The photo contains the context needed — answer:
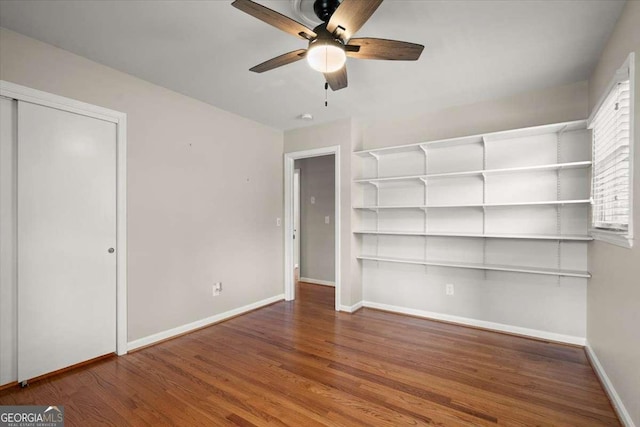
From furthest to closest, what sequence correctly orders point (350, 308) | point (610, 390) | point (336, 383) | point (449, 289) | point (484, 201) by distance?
point (350, 308) → point (449, 289) → point (484, 201) → point (336, 383) → point (610, 390)

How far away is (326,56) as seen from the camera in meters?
1.78

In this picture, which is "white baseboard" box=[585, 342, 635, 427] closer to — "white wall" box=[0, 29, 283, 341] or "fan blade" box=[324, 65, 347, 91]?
"fan blade" box=[324, 65, 347, 91]

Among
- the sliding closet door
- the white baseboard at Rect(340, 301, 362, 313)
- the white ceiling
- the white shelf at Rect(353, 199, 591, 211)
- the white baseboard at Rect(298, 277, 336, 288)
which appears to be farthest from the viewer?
the white baseboard at Rect(298, 277, 336, 288)

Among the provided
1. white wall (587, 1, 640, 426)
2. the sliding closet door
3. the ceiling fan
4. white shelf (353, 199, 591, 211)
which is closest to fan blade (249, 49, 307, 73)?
the ceiling fan

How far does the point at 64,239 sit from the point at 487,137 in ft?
13.0

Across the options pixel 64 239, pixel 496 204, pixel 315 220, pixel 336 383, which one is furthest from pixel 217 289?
pixel 496 204

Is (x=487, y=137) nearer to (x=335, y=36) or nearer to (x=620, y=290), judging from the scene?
(x=620, y=290)

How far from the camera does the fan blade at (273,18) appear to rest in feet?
4.84

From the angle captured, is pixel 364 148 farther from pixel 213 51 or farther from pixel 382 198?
pixel 213 51

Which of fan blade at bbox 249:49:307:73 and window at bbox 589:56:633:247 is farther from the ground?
fan blade at bbox 249:49:307:73

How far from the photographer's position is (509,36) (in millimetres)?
2135

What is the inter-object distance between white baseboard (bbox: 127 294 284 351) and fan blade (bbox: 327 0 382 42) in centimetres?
305

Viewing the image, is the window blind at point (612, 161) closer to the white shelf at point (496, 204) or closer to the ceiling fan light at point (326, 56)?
the white shelf at point (496, 204)

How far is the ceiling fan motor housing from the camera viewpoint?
5.69ft
